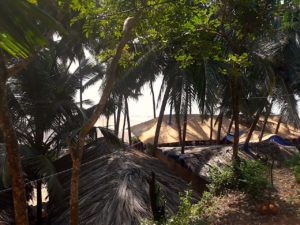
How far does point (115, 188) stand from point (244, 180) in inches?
132

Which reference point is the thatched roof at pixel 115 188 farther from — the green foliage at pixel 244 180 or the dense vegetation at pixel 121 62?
the green foliage at pixel 244 180

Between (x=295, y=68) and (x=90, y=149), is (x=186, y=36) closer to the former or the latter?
A: (x=90, y=149)

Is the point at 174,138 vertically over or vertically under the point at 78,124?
under

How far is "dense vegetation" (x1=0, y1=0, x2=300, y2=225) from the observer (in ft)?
15.7

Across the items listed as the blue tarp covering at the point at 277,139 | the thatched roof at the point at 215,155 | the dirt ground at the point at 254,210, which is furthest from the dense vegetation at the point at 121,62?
the blue tarp covering at the point at 277,139

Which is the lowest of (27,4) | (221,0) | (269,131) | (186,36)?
(269,131)

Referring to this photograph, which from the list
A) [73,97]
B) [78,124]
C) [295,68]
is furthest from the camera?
[295,68]

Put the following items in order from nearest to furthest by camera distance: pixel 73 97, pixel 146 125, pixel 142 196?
pixel 142 196 → pixel 73 97 → pixel 146 125

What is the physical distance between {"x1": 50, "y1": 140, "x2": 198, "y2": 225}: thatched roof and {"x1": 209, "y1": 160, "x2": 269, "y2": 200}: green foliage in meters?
1.46

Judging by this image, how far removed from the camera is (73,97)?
1120 centimetres

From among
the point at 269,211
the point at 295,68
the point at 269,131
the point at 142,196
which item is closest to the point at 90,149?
the point at 142,196

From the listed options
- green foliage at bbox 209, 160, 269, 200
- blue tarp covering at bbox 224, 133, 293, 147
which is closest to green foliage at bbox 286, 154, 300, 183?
green foliage at bbox 209, 160, 269, 200

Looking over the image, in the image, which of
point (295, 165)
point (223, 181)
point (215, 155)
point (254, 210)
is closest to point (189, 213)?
point (254, 210)

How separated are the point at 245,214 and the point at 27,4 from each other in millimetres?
5237
